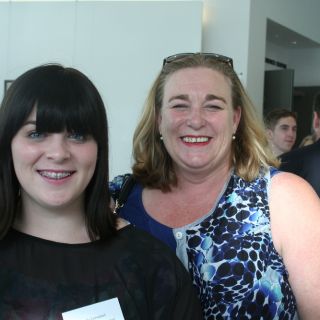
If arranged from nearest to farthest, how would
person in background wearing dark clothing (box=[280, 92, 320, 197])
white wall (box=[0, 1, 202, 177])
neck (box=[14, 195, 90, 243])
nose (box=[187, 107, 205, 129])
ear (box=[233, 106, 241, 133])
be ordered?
neck (box=[14, 195, 90, 243]) < nose (box=[187, 107, 205, 129]) < ear (box=[233, 106, 241, 133]) < person in background wearing dark clothing (box=[280, 92, 320, 197]) < white wall (box=[0, 1, 202, 177])

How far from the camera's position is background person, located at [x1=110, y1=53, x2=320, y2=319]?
1.70 m

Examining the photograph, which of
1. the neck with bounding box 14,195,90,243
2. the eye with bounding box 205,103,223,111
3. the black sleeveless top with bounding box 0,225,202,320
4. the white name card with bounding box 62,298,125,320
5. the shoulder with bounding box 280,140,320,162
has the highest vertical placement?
the eye with bounding box 205,103,223,111

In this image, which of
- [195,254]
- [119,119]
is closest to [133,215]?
[195,254]

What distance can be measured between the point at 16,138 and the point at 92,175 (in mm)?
252

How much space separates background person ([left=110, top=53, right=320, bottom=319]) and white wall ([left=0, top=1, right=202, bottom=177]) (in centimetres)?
412

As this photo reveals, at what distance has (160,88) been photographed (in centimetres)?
207

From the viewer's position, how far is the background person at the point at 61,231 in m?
1.34

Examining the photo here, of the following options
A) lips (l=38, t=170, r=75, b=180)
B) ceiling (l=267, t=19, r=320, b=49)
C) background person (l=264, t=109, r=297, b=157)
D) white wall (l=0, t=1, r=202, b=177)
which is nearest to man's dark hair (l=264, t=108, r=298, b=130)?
background person (l=264, t=109, r=297, b=157)

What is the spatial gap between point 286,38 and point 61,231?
7195mm

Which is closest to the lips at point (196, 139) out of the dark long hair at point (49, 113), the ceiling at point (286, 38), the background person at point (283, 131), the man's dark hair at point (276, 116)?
the dark long hair at point (49, 113)

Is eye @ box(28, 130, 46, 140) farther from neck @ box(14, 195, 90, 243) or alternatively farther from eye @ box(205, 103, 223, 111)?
eye @ box(205, 103, 223, 111)

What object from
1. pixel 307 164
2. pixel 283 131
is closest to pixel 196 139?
pixel 307 164

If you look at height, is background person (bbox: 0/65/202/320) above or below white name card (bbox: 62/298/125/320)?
above

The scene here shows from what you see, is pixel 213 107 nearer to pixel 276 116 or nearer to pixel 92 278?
pixel 92 278
